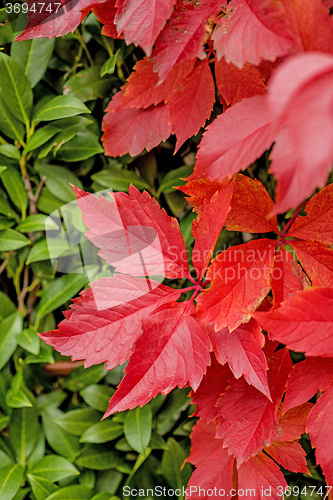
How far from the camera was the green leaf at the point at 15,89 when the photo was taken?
2.16 feet

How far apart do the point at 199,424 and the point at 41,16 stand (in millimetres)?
667

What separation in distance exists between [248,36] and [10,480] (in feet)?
2.66

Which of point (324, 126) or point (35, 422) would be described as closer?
point (324, 126)

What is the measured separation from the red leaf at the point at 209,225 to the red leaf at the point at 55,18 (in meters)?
0.30

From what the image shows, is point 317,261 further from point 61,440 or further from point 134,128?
point 61,440

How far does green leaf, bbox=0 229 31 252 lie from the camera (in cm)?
71

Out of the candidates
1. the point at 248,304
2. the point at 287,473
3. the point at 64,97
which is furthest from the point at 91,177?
the point at 287,473

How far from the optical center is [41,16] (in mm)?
505

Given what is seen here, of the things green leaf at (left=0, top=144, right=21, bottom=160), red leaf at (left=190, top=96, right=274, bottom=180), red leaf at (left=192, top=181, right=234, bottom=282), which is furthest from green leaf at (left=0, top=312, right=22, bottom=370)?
red leaf at (left=190, top=96, right=274, bottom=180)

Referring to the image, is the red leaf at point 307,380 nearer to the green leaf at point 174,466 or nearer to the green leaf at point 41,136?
the green leaf at point 174,466

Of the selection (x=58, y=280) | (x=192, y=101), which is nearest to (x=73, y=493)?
(x=58, y=280)

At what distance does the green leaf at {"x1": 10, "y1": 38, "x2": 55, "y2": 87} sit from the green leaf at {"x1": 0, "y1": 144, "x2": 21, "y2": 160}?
0.13 meters

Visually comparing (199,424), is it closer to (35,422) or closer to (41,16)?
(35,422)

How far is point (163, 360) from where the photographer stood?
1.58 feet
